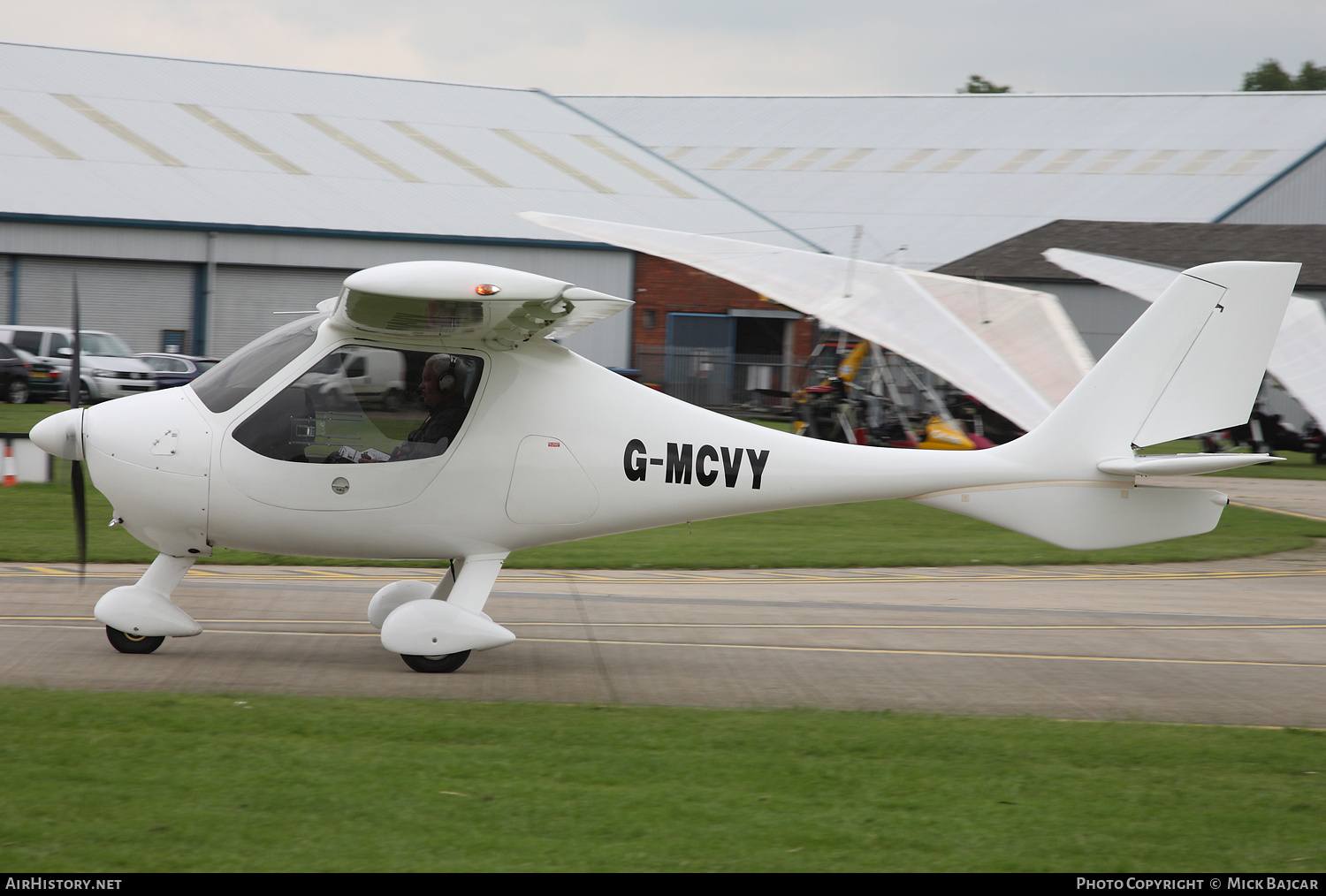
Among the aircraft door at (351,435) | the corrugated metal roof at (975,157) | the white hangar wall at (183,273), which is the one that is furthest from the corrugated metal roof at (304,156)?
the aircraft door at (351,435)

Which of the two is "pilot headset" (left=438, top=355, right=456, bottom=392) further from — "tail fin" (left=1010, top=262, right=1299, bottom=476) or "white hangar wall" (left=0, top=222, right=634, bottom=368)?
"white hangar wall" (left=0, top=222, right=634, bottom=368)

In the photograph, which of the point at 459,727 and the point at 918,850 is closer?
the point at 918,850

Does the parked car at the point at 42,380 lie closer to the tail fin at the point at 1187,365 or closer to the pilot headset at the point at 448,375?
the pilot headset at the point at 448,375

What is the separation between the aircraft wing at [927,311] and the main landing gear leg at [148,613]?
40.9 ft

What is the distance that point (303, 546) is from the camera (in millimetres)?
8016

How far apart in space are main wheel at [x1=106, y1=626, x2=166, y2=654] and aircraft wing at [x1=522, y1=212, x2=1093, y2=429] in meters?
12.7

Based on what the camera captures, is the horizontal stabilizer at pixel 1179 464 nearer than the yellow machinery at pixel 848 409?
Yes

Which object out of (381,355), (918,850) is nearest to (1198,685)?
(918,850)

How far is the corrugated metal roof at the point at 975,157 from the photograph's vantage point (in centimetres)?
4378

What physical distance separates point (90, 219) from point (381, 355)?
31.8 m

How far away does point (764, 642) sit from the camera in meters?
9.60

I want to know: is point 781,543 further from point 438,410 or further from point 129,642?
point 129,642
